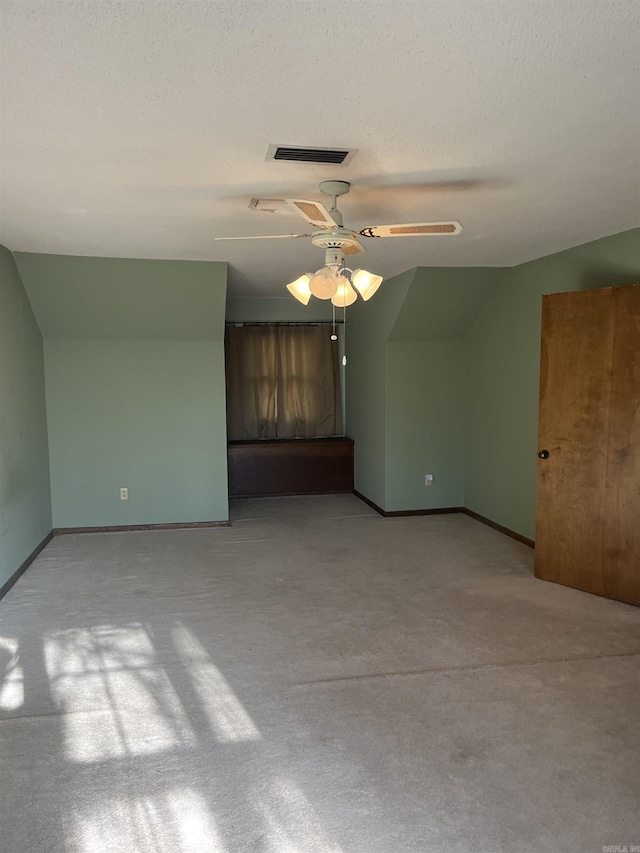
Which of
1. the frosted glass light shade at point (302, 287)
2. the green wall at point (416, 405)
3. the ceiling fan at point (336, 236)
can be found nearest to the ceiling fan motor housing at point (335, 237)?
the ceiling fan at point (336, 236)

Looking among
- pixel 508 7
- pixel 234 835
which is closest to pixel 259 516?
pixel 234 835

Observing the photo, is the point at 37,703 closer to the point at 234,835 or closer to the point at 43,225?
the point at 234,835

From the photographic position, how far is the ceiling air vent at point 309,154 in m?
2.25

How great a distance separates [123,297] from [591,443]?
366 centimetres

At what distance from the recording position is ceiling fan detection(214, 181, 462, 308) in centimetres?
250

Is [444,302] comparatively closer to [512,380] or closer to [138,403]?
[512,380]

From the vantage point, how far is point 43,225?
3.44 m

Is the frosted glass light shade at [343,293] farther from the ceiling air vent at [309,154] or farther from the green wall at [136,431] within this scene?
the green wall at [136,431]

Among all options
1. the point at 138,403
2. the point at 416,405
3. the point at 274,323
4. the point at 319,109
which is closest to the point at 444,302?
the point at 416,405

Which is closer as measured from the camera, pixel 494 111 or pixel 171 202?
pixel 494 111

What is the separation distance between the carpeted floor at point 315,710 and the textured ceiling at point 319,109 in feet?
7.52

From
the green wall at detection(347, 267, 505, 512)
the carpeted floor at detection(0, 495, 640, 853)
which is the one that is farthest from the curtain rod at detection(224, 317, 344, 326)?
the carpeted floor at detection(0, 495, 640, 853)

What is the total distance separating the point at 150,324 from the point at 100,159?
2.81 metres

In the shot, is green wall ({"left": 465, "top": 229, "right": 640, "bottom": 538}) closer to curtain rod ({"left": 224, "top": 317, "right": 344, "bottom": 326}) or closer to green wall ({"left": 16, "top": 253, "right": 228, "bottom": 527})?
curtain rod ({"left": 224, "top": 317, "right": 344, "bottom": 326})
